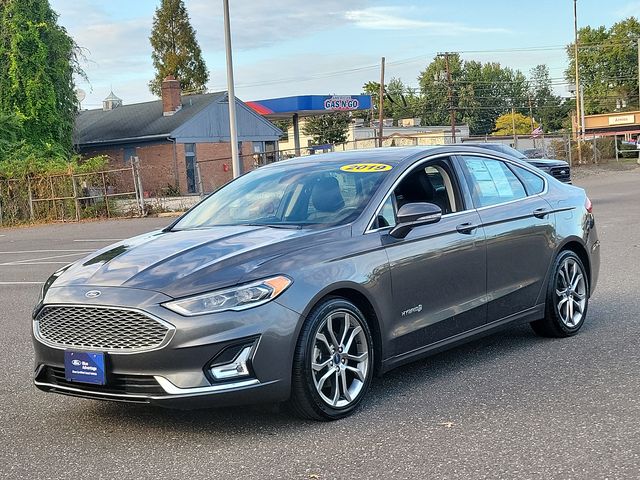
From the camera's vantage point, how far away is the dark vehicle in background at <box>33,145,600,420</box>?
4508 mm

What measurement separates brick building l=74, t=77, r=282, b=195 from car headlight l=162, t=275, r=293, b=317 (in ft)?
124

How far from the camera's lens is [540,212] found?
6.67 metres

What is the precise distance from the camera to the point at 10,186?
32.9 meters

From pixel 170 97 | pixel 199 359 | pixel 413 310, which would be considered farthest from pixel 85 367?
pixel 170 97

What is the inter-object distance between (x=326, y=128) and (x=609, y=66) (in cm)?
4990

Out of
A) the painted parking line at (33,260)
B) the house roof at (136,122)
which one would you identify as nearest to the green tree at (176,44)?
the house roof at (136,122)

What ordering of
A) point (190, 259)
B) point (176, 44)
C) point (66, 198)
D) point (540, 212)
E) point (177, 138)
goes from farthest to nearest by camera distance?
point (176, 44) < point (177, 138) < point (66, 198) < point (540, 212) < point (190, 259)

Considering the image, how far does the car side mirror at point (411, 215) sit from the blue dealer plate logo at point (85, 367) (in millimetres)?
1940

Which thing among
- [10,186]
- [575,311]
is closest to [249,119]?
[10,186]

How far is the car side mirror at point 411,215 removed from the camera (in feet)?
17.6

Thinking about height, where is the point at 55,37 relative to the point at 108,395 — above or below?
above

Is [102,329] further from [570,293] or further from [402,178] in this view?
[570,293]

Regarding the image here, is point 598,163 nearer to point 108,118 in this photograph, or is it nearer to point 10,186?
point 108,118

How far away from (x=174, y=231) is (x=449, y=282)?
1.92 meters
